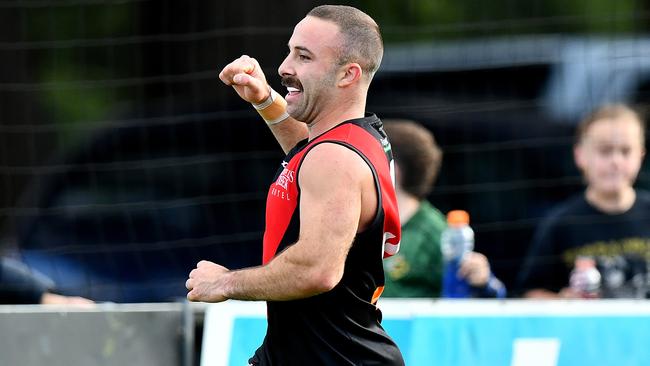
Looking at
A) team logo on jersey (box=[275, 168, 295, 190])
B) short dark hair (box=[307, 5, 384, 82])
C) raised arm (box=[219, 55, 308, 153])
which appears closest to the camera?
team logo on jersey (box=[275, 168, 295, 190])

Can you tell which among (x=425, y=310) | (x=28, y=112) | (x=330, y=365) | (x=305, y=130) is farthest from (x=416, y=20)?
(x=330, y=365)

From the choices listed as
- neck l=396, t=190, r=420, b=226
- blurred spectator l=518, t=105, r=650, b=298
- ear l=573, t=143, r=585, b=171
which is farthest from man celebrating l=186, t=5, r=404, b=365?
ear l=573, t=143, r=585, b=171

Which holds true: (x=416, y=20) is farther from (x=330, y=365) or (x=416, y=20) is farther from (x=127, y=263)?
(x=330, y=365)

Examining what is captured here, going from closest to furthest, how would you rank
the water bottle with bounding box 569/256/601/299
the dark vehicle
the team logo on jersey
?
the team logo on jersey
the water bottle with bounding box 569/256/601/299
the dark vehicle

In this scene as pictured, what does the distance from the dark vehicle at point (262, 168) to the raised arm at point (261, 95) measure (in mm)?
2927

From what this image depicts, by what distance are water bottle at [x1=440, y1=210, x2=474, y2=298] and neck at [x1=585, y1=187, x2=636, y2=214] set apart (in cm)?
88

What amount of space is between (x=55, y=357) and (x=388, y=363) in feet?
7.13

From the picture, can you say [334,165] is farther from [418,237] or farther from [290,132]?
[418,237]

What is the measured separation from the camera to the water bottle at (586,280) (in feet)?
23.4

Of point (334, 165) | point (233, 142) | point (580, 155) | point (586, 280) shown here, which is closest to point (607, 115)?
point (580, 155)

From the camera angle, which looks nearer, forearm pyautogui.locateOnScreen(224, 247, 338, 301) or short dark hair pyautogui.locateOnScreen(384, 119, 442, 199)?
forearm pyautogui.locateOnScreen(224, 247, 338, 301)

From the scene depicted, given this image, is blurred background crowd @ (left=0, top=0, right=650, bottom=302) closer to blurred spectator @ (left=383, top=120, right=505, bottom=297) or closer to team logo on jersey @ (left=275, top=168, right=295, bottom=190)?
blurred spectator @ (left=383, top=120, right=505, bottom=297)

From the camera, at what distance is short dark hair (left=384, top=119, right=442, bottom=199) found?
24.2ft

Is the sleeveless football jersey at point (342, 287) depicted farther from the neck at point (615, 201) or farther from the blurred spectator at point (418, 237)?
the neck at point (615, 201)
